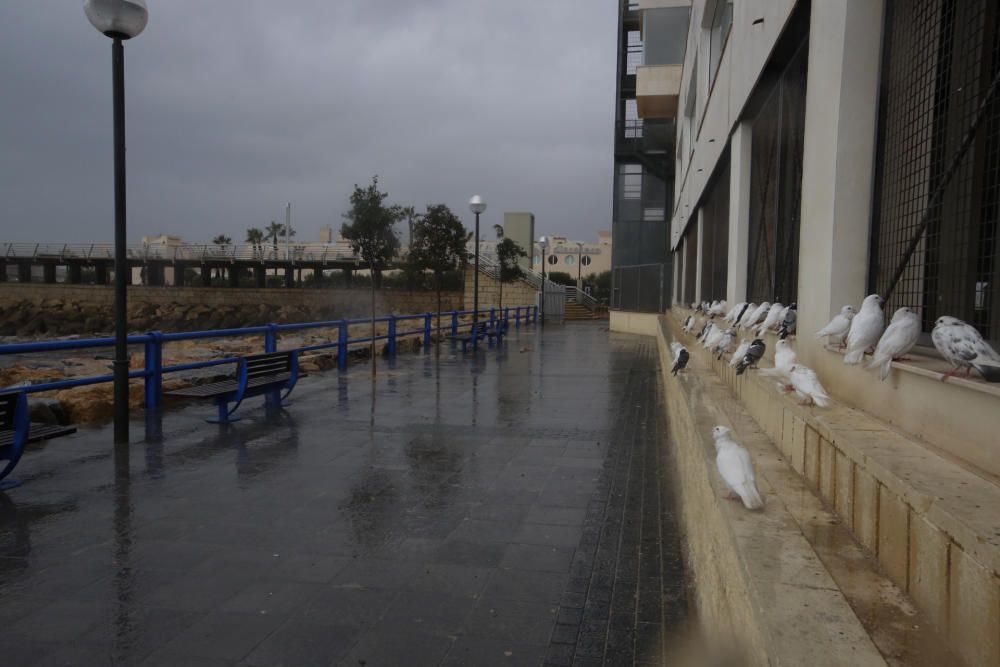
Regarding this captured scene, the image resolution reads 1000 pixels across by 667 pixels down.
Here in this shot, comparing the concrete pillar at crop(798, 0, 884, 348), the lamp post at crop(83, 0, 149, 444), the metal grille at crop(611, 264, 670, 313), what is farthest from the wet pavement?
the metal grille at crop(611, 264, 670, 313)

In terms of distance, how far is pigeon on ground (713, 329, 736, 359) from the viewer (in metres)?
6.81

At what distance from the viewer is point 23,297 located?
62.0 meters

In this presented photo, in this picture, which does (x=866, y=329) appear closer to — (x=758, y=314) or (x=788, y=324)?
(x=788, y=324)

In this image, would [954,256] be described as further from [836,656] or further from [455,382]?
[455,382]

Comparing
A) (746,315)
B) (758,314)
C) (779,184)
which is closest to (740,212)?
(779,184)

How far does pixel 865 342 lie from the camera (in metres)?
3.26

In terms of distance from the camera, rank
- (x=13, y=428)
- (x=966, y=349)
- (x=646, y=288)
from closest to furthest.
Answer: (x=966, y=349) < (x=13, y=428) < (x=646, y=288)

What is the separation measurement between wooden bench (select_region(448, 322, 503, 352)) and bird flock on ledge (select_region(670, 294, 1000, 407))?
1055cm

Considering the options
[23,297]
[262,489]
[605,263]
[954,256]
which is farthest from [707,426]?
[605,263]

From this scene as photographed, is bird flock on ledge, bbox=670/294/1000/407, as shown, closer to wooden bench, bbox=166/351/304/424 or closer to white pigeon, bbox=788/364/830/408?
white pigeon, bbox=788/364/830/408

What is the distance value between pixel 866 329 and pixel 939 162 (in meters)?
0.93

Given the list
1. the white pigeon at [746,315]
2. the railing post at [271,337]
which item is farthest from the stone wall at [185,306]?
the white pigeon at [746,315]

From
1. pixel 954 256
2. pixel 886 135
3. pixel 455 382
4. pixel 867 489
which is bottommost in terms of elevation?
pixel 455 382

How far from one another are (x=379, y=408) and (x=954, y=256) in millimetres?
6567
